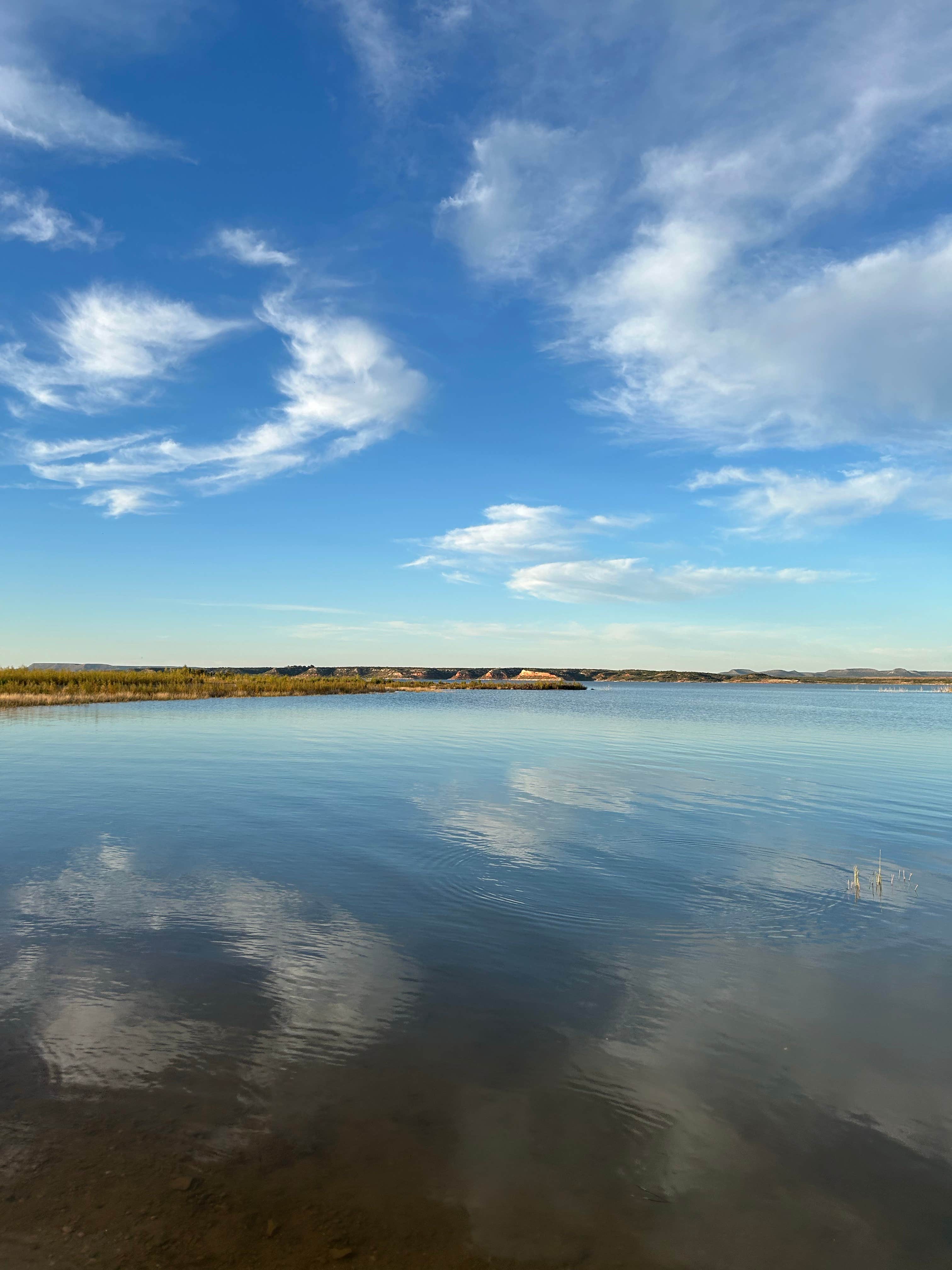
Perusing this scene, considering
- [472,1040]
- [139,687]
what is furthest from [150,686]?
[472,1040]

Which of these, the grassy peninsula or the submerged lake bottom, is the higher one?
the grassy peninsula

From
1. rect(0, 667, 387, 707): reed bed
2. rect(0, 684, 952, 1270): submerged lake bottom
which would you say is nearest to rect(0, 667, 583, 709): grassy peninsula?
rect(0, 667, 387, 707): reed bed

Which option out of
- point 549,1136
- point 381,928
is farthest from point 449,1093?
point 381,928

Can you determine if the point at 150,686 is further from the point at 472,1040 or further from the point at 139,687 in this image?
the point at 472,1040

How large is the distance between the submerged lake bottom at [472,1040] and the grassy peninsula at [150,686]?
189 ft

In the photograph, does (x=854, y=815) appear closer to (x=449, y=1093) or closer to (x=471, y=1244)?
(x=449, y=1093)

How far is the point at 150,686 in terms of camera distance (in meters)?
79.8

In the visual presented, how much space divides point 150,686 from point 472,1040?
267 ft

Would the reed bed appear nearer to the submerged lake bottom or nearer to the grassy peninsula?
the grassy peninsula

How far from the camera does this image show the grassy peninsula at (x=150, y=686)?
68625mm

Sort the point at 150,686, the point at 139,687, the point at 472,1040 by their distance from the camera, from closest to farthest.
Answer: the point at 472,1040 < the point at 139,687 < the point at 150,686

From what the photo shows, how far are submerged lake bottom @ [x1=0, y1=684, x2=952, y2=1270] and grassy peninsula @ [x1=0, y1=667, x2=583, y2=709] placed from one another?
189 ft

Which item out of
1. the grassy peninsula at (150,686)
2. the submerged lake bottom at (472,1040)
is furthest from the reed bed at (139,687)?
the submerged lake bottom at (472,1040)

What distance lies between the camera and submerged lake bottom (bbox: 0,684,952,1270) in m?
5.00
